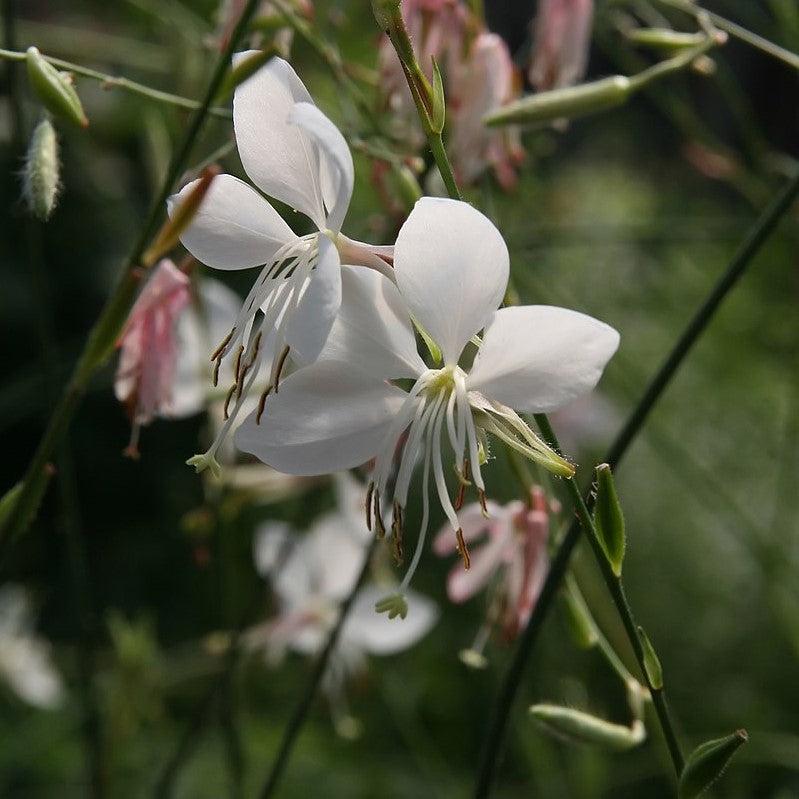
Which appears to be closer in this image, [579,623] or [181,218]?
[181,218]

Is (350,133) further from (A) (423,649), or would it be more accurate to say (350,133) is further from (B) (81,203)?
(B) (81,203)

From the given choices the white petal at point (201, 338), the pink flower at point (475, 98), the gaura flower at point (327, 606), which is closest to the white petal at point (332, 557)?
the gaura flower at point (327, 606)

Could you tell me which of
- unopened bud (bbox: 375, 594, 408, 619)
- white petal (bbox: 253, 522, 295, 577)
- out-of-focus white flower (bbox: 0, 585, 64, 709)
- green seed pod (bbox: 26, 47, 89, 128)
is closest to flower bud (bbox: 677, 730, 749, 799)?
unopened bud (bbox: 375, 594, 408, 619)

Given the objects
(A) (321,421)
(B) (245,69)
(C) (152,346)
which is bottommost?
(C) (152,346)

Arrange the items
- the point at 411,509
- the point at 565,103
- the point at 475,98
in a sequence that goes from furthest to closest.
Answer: the point at 411,509 < the point at 475,98 < the point at 565,103

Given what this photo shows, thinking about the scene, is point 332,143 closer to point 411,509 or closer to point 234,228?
point 234,228

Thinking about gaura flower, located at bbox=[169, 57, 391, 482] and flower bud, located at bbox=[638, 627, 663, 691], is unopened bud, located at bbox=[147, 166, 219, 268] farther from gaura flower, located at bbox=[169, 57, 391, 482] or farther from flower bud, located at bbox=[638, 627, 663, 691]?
flower bud, located at bbox=[638, 627, 663, 691]

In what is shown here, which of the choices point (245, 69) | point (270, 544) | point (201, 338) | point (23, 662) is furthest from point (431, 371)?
point (23, 662)

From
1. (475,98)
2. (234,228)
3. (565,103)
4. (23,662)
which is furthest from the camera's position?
(23,662)
